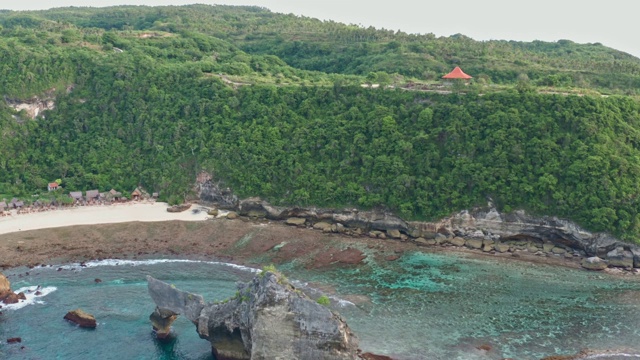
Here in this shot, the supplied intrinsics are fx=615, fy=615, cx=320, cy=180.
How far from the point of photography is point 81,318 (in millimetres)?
43719

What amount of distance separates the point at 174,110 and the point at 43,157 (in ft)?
55.8

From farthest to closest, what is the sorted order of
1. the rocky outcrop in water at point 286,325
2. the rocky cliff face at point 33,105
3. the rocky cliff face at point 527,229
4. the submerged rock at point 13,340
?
the rocky cliff face at point 33,105 → the rocky cliff face at point 527,229 → the submerged rock at point 13,340 → the rocky outcrop in water at point 286,325

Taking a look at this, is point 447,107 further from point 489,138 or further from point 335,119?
point 335,119

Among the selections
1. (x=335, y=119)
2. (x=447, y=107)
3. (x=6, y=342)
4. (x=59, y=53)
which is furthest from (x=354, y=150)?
(x=59, y=53)

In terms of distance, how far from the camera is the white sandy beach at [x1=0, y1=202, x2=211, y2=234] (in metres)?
62.7

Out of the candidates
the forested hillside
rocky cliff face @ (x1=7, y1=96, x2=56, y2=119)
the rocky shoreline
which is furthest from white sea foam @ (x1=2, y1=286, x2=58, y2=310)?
the forested hillside

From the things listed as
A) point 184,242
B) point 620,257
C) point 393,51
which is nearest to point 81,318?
point 184,242

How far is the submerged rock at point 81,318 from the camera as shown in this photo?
143 ft

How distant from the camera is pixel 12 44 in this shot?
87.0m

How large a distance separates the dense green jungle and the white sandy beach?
370 cm

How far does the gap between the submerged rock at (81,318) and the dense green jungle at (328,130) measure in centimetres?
2575

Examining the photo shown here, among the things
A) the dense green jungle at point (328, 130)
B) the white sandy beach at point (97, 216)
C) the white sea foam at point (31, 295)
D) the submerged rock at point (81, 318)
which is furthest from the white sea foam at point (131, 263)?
the dense green jungle at point (328, 130)

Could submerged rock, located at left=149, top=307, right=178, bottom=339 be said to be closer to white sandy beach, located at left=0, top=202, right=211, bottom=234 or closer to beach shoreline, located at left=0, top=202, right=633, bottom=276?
beach shoreline, located at left=0, top=202, right=633, bottom=276

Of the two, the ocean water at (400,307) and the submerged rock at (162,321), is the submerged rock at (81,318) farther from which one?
the submerged rock at (162,321)
